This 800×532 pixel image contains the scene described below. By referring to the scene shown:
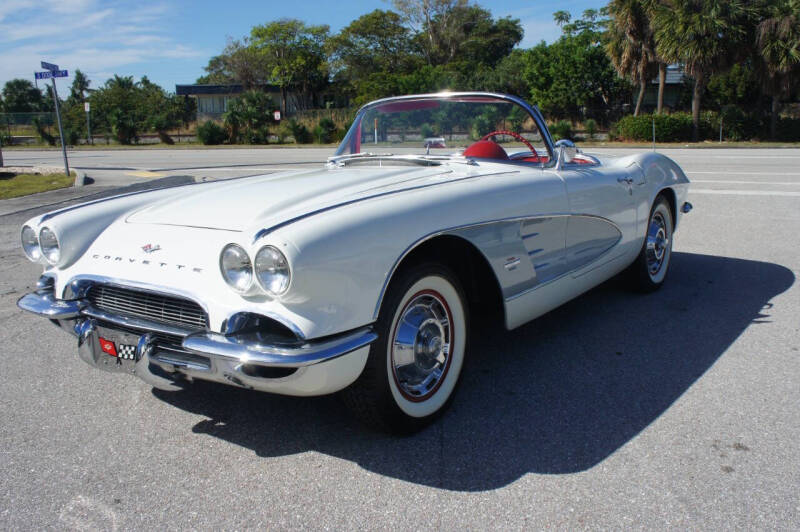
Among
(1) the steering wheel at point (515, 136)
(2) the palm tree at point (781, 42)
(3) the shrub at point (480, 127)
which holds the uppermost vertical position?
(2) the palm tree at point (781, 42)

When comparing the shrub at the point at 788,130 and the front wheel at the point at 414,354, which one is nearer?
the front wheel at the point at 414,354

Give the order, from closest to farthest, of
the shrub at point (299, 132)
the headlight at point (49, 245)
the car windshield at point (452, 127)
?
the headlight at point (49, 245)
the car windshield at point (452, 127)
the shrub at point (299, 132)

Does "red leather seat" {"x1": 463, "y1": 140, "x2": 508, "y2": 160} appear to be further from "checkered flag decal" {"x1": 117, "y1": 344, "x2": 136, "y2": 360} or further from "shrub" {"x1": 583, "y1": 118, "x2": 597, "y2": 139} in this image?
"shrub" {"x1": 583, "y1": 118, "x2": 597, "y2": 139}

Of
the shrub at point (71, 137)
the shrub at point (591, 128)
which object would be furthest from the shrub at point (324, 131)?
the shrub at point (71, 137)

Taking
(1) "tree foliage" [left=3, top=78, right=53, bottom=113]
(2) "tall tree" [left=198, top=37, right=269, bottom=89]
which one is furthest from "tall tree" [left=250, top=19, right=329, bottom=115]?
(1) "tree foliage" [left=3, top=78, right=53, bottom=113]

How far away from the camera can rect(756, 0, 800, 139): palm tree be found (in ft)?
80.6

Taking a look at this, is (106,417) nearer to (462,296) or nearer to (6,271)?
(462,296)

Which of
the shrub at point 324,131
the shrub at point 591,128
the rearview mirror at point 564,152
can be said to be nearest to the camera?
the rearview mirror at point 564,152

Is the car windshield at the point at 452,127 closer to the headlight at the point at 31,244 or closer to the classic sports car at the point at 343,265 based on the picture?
the classic sports car at the point at 343,265

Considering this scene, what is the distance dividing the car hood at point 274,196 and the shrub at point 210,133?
33.4 m

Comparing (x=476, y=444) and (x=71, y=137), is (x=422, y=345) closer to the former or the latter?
(x=476, y=444)

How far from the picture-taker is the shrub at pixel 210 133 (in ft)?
115

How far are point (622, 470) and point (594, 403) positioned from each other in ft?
1.93

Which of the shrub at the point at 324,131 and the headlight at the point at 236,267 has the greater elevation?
the shrub at the point at 324,131
